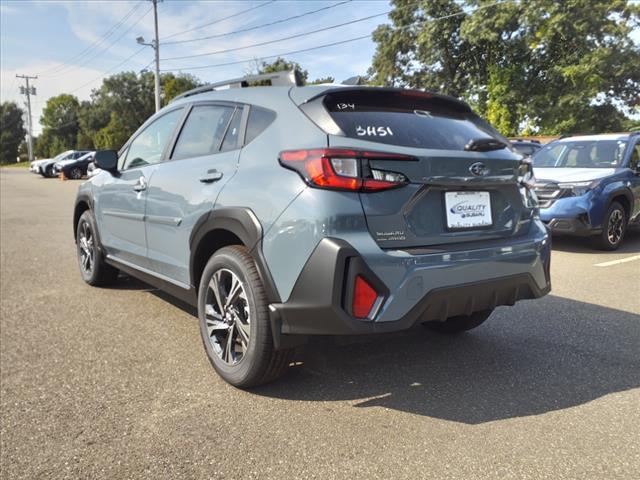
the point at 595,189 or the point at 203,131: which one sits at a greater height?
the point at 203,131

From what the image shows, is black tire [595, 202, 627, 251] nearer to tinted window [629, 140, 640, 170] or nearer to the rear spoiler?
tinted window [629, 140, 640, 170]

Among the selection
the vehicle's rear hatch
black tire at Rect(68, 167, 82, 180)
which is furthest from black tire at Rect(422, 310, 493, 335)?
black tire at Rect(68, 167, 82, 180)

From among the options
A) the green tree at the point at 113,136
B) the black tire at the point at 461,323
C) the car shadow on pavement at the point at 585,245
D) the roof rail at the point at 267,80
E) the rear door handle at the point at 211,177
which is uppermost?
the green tree at the point at 113,136

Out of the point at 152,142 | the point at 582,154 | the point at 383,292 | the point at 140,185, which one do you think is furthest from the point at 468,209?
the point at 582,154

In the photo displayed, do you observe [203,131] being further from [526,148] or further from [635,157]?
[635,157]

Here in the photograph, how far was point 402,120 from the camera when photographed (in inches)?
108

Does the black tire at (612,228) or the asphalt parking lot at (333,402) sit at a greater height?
the black tire at (612,228)

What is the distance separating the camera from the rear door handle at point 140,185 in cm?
387

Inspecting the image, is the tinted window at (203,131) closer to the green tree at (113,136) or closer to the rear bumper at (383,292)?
the rear bumper at (383,292)

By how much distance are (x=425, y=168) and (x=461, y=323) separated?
1613 mm

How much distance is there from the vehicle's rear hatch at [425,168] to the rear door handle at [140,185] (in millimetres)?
1737

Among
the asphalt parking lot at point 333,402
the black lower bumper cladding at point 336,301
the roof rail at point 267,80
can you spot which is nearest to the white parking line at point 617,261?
the asphalt parking lot at point 333,402

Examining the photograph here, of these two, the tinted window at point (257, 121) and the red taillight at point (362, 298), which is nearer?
the red taillight at point (362, 298)

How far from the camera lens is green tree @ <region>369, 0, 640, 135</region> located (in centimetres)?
2408
